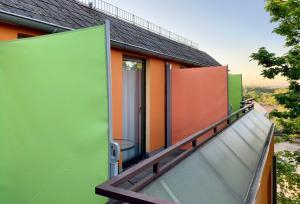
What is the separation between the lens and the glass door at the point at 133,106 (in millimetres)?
6434

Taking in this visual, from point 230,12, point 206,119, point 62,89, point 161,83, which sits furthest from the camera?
point 230,12

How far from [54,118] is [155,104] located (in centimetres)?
504

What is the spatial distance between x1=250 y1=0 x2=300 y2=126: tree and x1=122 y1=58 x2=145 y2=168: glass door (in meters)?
7.81

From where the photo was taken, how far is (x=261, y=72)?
12.4 metres

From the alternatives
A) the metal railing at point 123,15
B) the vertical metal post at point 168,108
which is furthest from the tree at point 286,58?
the vertical metal post at point 168,108

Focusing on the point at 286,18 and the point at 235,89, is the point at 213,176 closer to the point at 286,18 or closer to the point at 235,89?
the point at 235,89

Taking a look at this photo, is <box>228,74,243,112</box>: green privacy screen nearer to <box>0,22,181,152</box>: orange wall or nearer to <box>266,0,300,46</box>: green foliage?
<box>266,0,300,46</box>: green foliage

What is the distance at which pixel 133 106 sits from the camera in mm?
6801

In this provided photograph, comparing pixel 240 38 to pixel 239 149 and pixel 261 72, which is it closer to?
pixel 261 72

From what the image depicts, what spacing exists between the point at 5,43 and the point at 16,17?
1.85 ft

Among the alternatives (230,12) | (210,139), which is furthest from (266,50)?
(210,139)

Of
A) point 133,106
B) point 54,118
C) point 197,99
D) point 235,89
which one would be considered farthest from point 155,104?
point 235,89

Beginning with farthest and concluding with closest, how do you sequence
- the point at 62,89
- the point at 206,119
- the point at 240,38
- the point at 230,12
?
the point at 240,38
the point at 230,12
the point at 206,119
the point at 62,89

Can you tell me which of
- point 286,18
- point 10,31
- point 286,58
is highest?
point 286,18
